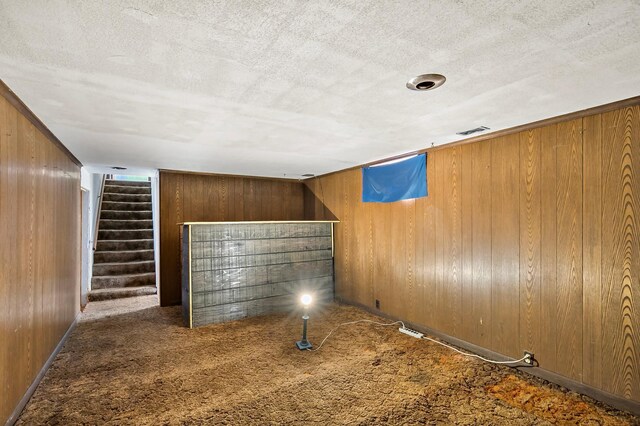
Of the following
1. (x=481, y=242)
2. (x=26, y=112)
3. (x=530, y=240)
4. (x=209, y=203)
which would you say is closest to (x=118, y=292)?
(x=209, y=203)

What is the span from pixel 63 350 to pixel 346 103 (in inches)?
155

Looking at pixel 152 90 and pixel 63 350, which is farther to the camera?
pixel 63 350

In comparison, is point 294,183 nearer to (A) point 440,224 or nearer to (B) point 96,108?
(A) point 440,224

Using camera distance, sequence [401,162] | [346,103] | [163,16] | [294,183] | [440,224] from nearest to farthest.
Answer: [163,16] → [346,103] → [440,224] → [401,162] → [294,183]

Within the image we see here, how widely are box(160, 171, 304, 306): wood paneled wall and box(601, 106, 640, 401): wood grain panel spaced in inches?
193

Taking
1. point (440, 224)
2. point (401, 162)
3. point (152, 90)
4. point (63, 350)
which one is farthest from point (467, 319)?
point (63, 350)

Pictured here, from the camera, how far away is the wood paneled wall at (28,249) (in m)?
2.05

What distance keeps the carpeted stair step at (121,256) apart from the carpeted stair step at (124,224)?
29.7 inches

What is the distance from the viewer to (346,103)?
88.2 inches

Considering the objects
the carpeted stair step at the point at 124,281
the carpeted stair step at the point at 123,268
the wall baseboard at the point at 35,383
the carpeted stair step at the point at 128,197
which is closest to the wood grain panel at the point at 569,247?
the wall baseboard at the point at 35,383

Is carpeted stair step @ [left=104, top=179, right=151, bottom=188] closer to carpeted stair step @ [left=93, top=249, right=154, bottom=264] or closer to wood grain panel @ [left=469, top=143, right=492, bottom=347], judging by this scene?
carpeted stair step @ [left=93, top=249, right=154, bottom=264]

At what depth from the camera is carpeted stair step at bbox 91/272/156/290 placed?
19.1ft

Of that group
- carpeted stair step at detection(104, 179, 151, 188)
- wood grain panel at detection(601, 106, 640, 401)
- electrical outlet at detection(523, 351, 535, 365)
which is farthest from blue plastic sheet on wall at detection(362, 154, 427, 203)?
carpeted stair step at detection(104, 179, 151, 188)

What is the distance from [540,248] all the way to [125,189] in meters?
8.98
